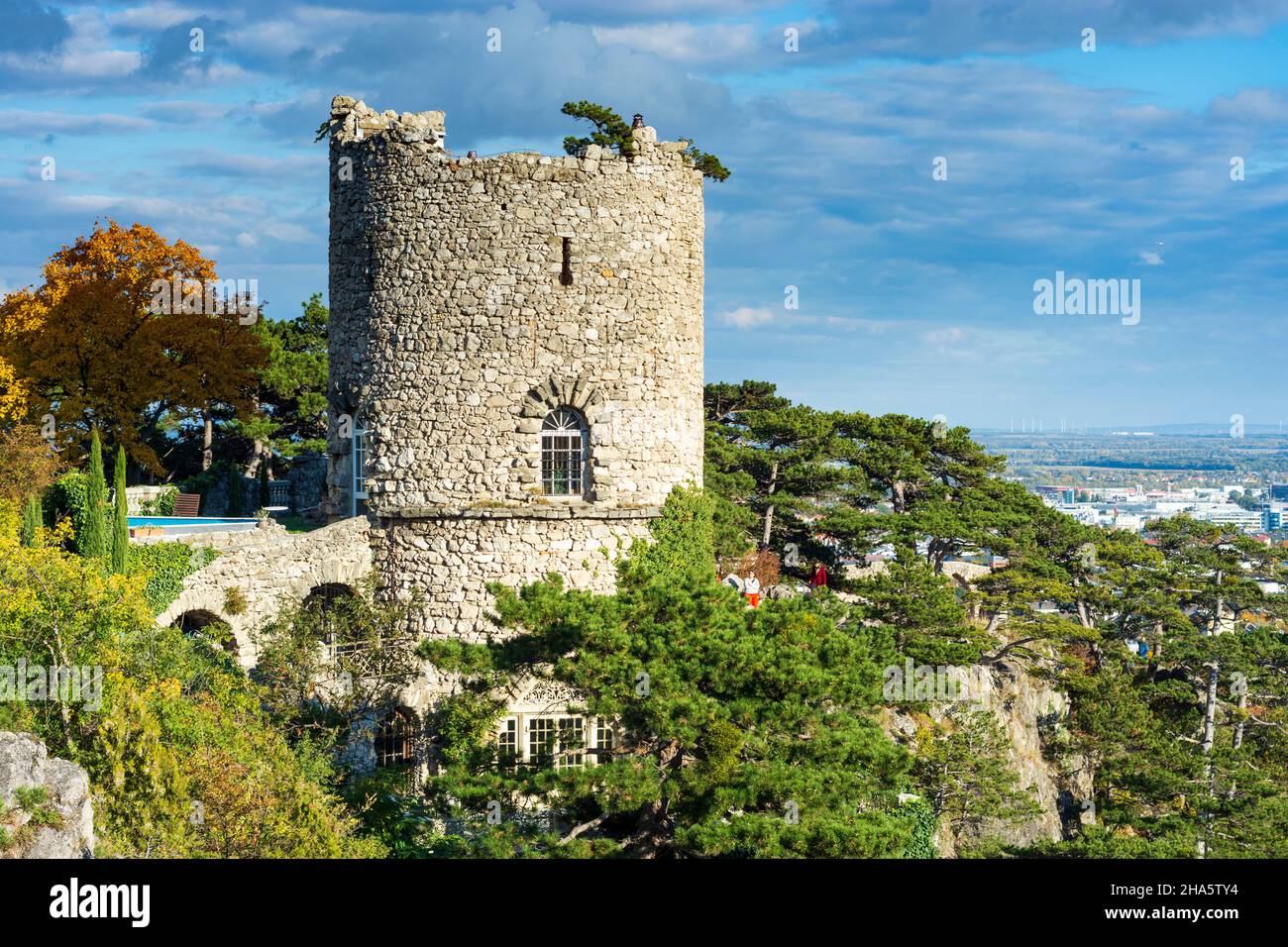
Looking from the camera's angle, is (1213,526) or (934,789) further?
(1213,526)

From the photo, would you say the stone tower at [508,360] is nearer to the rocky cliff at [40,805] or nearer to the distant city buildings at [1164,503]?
the rocky cliff at [40,805]

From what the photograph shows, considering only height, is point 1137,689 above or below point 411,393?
below

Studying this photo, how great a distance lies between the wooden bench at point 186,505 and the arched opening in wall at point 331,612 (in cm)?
1262

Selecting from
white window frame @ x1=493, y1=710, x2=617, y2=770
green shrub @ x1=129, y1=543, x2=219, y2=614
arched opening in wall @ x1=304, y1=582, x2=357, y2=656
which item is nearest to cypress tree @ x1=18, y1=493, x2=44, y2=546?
green shrub @ x1=129, y1=543, x2=219, y2=614

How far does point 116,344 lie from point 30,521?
45.4 ft

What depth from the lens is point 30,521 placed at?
80.0ft

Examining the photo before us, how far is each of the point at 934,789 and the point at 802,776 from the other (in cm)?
1082

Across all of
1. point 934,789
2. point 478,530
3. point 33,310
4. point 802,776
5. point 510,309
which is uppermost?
point 33,310

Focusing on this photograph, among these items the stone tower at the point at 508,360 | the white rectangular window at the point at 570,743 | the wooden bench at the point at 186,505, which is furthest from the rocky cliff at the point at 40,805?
the wooden bench at the point at 186,505

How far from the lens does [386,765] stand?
23.1 metres
